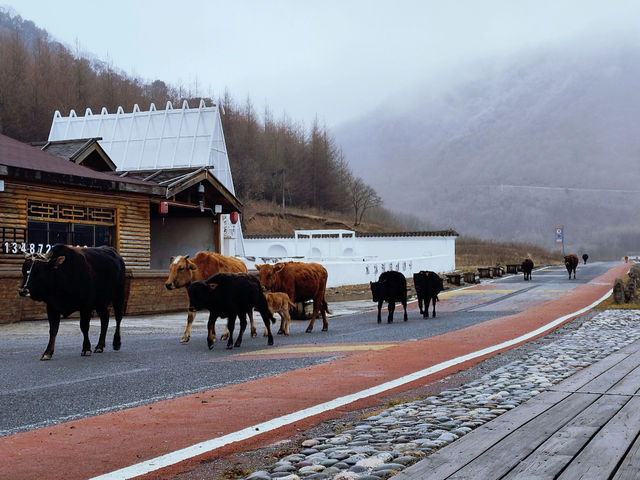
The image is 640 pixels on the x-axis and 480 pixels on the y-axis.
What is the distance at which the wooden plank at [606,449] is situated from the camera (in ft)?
13.5

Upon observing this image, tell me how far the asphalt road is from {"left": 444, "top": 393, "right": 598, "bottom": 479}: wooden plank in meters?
3.83

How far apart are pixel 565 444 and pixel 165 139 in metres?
46.1

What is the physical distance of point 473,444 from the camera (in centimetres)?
494

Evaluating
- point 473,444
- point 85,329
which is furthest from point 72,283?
point 473,444

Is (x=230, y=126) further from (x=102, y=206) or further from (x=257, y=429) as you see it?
(x=257, y=429)

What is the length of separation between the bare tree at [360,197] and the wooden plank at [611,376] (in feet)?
337

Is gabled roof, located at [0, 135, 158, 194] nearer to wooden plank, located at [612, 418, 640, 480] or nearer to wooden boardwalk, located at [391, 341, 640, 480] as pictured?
wooden boardwalk, located at [391, 341, 640, 480]

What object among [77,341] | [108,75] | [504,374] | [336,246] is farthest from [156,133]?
[108,75]

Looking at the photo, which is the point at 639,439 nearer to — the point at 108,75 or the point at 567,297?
the point at 567,297

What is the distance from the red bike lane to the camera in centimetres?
506

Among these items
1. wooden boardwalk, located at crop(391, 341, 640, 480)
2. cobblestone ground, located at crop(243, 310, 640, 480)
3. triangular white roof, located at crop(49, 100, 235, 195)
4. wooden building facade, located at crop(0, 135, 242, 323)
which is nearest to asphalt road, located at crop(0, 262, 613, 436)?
wooden building facade, located at crop(0, 135, 242, 323)

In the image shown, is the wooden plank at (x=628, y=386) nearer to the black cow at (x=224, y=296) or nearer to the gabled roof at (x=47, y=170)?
the black cow at (x=224, y=296)

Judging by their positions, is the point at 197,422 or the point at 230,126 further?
the point at 230,126

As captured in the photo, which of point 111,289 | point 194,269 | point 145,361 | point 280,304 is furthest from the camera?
point 280,304
